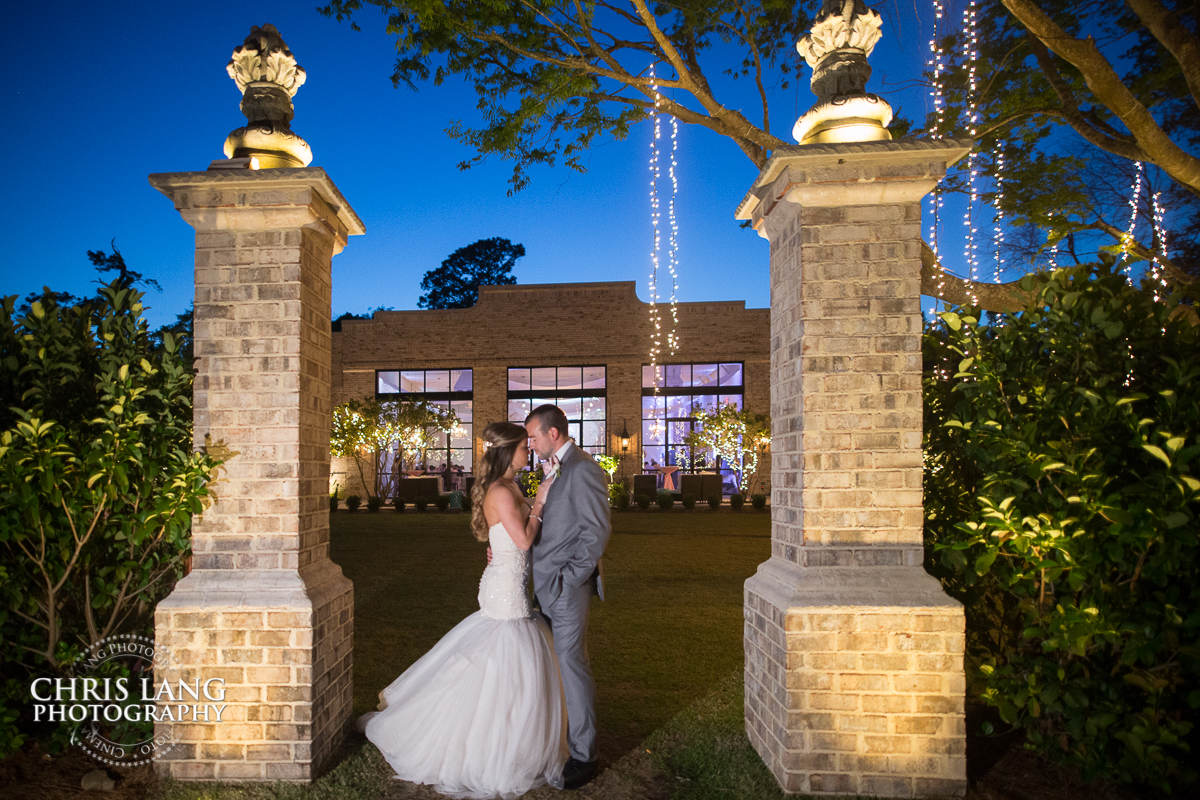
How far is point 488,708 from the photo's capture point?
3166mm

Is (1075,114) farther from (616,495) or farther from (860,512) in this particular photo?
(616,495)

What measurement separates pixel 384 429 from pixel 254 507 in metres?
20.0

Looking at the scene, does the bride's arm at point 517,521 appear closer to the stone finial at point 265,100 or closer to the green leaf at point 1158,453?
the stone finial at point 265,100

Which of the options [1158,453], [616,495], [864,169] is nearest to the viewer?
[1158,453]

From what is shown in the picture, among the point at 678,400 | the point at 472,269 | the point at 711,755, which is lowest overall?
the point at 711,755

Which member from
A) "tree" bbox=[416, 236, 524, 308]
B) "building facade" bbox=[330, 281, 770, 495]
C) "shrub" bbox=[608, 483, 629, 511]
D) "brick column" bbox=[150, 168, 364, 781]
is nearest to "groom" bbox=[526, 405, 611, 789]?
"brick column" bbox=[150, 168, 364, 781]

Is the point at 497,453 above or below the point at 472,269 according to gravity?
below

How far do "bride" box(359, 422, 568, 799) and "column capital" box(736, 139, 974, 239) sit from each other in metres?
1.85

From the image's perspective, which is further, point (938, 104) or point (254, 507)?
point (938, 104)

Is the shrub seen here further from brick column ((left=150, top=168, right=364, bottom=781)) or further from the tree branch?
brick column ((left=150, top=168, right=364, bottom=781))

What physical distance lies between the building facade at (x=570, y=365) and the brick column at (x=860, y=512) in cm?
2176

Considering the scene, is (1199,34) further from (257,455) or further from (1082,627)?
(257,455)

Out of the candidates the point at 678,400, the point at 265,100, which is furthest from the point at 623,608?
the point at 678,400

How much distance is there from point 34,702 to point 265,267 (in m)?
2.46
